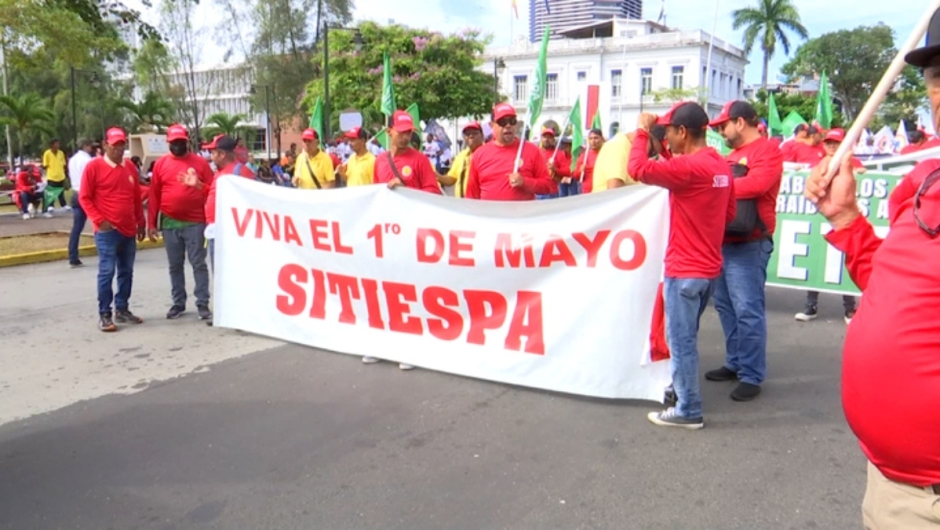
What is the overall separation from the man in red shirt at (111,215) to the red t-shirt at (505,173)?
10.7 ft

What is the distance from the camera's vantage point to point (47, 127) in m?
34.2

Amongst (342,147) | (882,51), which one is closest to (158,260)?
(342,147)

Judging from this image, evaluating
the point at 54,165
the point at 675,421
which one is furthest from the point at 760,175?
the point at 54,165

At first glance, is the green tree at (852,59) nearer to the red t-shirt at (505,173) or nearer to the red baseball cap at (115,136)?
the red t-shirt at (505,173)

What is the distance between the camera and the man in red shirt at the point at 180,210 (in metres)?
7.18

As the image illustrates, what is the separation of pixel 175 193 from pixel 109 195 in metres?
0.57

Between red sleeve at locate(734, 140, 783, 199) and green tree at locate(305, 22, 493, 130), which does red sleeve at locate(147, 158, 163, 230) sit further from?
green tree at locate(305, 22, 493, 130)

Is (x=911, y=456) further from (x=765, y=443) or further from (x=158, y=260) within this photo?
(x=158, y=260)

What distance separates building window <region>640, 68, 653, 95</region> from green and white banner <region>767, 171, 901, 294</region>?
2307 inches

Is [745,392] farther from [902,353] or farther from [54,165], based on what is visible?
[54,165]

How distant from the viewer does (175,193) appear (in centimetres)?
716

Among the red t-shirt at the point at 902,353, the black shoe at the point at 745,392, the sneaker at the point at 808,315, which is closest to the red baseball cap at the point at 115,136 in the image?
the black shoe at the point at 745,392

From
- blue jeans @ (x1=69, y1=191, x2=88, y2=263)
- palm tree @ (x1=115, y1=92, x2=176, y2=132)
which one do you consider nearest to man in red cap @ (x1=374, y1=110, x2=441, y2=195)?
blue jeans @ (x1=69, y1=191, x2=88, y2=263)

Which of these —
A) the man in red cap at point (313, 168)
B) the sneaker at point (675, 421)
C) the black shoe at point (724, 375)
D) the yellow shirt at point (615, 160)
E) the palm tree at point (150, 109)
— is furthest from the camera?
the palm tree at point (150, 109)
